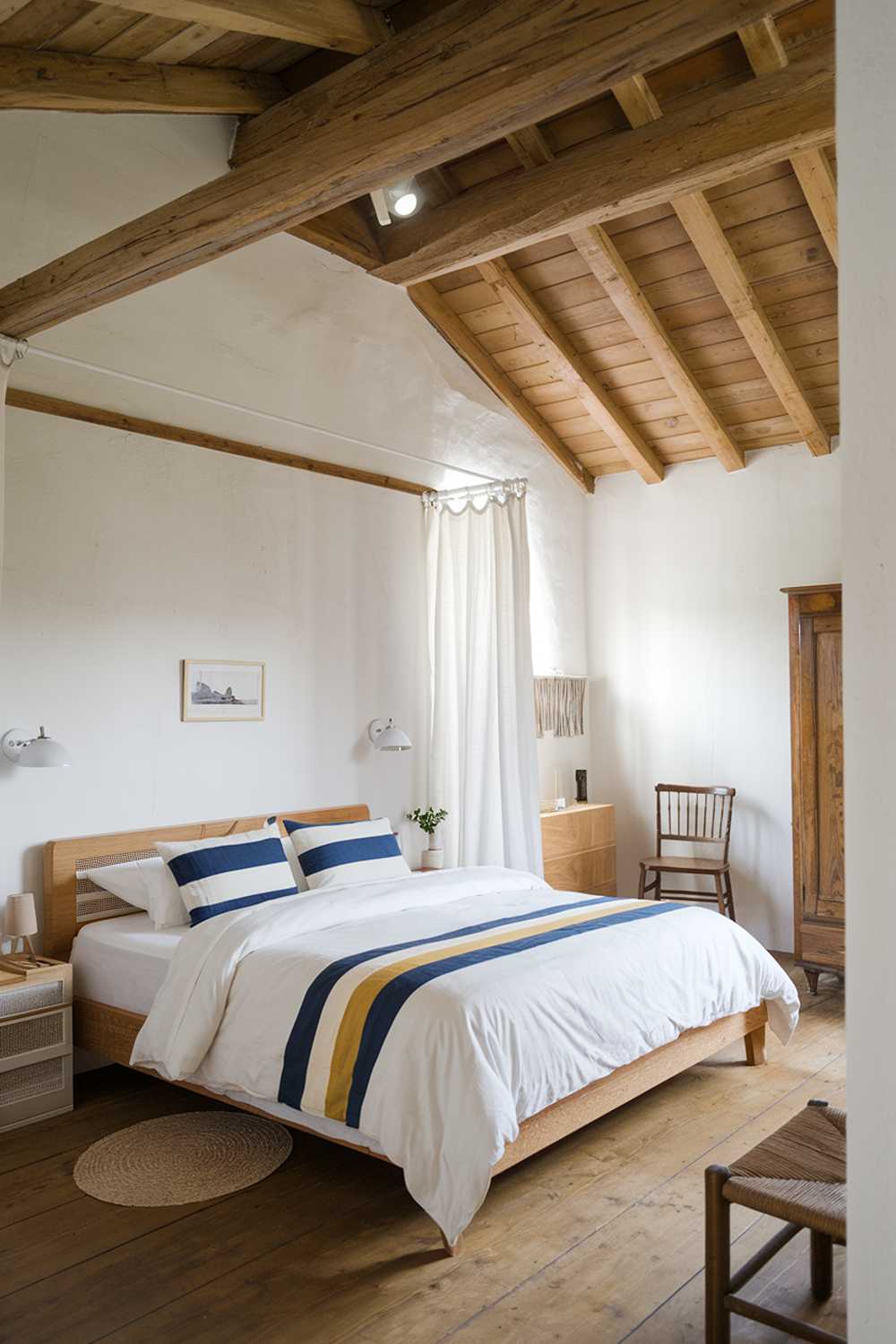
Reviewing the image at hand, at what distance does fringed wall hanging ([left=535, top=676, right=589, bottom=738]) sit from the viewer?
6520 millimetres

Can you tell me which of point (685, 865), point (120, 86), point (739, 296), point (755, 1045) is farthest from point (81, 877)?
point (739, 296)

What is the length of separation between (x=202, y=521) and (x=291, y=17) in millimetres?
2261

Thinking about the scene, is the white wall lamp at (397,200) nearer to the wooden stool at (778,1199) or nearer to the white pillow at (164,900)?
the white pillow at (164,900)

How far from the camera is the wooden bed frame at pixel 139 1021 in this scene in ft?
10.9

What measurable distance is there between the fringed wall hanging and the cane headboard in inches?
103

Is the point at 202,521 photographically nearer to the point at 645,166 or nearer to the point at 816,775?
the point at 645,166

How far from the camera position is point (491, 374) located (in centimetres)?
621

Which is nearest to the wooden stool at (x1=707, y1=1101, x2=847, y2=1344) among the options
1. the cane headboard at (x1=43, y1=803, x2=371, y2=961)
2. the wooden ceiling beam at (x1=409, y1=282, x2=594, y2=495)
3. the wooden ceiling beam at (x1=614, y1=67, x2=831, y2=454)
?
the cane headboard at (x1=43, y1=803, x2=371, y2=961)

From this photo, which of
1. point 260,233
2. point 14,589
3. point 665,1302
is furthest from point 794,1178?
point 14,589

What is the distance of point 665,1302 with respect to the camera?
2.56 m

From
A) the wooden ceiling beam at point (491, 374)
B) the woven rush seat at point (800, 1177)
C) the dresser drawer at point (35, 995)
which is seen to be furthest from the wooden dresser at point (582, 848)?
the woven rush seat at point (800, 1177)

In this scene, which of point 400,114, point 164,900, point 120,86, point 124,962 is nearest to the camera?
point 400,114

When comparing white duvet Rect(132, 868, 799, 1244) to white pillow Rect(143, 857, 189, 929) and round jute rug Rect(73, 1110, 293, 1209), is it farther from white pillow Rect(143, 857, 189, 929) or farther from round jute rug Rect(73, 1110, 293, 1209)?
white pillow Rect(143, 857, 189, 929)

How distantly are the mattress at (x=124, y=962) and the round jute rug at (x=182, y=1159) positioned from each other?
0.19 m
